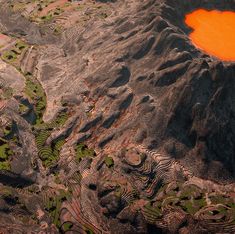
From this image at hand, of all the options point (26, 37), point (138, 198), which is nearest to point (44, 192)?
point (138, 198)

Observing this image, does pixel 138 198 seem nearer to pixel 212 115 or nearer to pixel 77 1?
pixel 212 115

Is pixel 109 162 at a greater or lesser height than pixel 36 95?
lesser

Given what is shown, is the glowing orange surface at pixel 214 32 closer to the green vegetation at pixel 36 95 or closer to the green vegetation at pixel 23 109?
the green vegetation at pixel 36 95

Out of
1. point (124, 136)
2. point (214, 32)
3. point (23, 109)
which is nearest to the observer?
point (124, 136)

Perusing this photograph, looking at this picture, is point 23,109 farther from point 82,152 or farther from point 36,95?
point 82,152

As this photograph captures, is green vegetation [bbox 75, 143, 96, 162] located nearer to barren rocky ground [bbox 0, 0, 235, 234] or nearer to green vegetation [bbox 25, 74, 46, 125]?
barren rocky ground [bbox 0, 0, 235, 234]

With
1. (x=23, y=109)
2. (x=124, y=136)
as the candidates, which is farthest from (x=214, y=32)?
(x=23, y=109)

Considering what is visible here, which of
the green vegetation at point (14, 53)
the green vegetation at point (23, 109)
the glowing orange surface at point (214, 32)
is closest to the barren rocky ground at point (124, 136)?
the green vegetation at point (23, 109)
